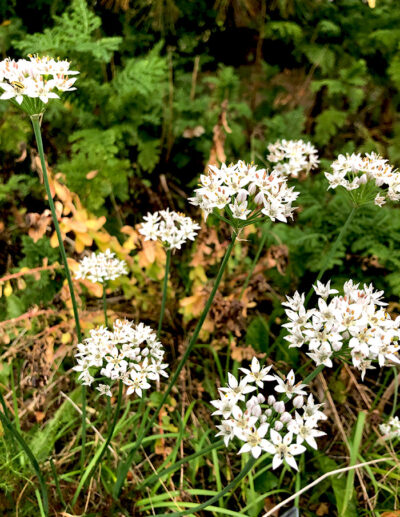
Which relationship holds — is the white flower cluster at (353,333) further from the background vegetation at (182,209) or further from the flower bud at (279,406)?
the background vegetation at (182,209)

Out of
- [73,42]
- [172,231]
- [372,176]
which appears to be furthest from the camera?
[73,42]

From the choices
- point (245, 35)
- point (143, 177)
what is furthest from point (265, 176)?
point (245, 35)

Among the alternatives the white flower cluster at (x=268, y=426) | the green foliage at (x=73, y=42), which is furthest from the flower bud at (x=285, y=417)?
the green foliage at (x=73, y=42)

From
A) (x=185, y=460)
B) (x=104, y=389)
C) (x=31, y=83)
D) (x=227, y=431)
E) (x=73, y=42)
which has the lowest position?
(x=185, y=460)

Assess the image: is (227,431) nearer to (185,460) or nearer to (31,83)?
(185,460)

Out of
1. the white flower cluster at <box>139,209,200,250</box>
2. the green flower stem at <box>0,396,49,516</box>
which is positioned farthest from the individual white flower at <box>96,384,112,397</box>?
the white flower cluster at <box>139,209,200,250</box>

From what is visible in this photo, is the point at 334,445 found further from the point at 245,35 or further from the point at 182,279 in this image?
the point at 245,35

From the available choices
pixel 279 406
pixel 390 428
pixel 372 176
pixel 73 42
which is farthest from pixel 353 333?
pixel 73 42
